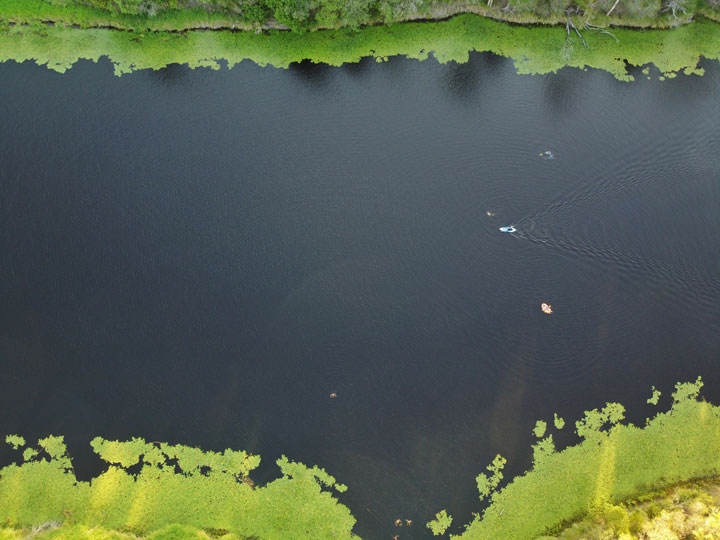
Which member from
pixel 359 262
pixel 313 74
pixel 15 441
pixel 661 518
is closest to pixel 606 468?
pixel 661 518

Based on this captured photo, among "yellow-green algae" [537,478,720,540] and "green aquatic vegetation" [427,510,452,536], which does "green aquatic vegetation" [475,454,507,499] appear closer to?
"green aquatic vegetation" [427,510,452,536]

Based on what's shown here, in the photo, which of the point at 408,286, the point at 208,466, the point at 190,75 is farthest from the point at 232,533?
the point at 190,75

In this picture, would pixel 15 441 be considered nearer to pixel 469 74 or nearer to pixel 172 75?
pixel 172 75

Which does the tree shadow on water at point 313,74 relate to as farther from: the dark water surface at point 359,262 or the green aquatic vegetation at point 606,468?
the green aquatic vegetation at point 606,468

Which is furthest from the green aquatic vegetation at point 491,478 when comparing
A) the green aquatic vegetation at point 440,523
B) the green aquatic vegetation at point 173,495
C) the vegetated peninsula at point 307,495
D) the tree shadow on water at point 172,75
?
the tree shadow on water at point 172,75

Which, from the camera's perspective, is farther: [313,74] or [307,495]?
[313,74]

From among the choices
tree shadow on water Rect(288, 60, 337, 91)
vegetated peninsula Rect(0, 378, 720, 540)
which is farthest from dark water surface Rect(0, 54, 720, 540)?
vegetated peninsula Rect(0, 378, 720, 540)

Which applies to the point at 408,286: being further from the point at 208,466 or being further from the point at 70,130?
the point at 70,130
